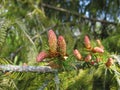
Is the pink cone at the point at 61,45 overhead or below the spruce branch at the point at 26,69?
overhead

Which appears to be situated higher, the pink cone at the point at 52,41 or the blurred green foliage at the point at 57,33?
the pink cone at the point at 52,41

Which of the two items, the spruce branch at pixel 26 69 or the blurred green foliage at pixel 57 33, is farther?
the blurred green foliage at pixel 57 33

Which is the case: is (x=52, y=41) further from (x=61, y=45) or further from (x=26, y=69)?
(x=26, y=69)

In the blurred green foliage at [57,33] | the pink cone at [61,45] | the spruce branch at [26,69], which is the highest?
the pink cone at [61,45]

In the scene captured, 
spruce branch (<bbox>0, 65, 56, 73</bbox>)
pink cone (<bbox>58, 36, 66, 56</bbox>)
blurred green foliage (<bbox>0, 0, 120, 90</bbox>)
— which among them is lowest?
blurred green foliage (<bbox>0, 0, 120, 90</bbox>)

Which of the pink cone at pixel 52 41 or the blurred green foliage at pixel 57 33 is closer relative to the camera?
the pink cone at pixel 52 41

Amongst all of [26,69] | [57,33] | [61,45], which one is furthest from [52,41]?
[57,33]

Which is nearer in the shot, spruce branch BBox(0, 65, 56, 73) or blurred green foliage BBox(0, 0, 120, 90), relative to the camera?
spruce branch BBox(0, 65, 56, 73)

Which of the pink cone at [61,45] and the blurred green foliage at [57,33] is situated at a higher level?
the pink cone at [61,45]

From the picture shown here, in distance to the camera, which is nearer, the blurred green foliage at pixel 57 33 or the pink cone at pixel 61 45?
the pink cone at pixel 61 45

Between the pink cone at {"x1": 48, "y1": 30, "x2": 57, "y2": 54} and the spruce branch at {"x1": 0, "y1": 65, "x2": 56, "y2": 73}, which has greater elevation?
the pink cone at {"x1": 48, "y1": 30, "x2": 57, "y2": 54}

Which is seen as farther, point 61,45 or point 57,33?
point 57,33

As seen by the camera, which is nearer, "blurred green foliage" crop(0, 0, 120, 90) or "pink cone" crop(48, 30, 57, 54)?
"pink cone" crop(48, 30, 57, 54)

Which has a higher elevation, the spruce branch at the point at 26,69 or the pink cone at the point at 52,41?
the pink cone at the point at 52,41
